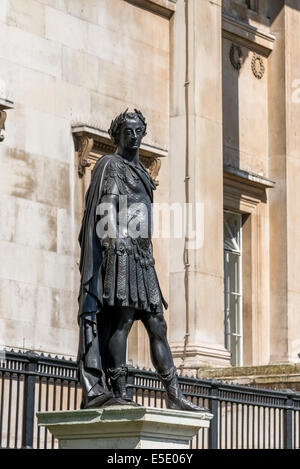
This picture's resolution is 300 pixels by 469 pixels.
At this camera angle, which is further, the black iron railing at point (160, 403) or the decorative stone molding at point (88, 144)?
the decorative stone molding at point (88, 144)

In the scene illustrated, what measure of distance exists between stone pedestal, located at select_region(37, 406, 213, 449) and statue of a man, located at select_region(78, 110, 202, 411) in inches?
6.6

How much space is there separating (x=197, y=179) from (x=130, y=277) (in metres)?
11.5

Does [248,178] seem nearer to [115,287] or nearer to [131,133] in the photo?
[131,133]

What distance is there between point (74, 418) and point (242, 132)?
16.4 meters

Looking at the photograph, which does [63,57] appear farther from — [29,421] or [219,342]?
[29,421]

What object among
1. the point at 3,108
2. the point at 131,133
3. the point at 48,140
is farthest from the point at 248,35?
the point at 131,133

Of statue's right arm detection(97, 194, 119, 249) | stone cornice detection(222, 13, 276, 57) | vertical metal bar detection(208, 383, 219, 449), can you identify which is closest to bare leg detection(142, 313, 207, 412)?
statue's right arm detection(97, 194, 119, 249)

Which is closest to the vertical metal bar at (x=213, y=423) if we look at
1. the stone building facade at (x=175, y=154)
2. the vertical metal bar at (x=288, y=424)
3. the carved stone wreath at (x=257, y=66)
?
the vertical metal bar at (x=288, y=424)

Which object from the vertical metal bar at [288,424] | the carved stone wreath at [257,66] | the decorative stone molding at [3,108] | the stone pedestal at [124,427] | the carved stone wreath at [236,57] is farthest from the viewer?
the carved stone wreath at [257,66]

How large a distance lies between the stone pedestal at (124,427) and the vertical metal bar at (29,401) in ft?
9.00

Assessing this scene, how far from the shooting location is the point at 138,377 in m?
16.0

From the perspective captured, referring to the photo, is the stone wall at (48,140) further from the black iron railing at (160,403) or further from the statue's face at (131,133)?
the statue's face at (131,133)

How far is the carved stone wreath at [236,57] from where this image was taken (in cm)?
2734
